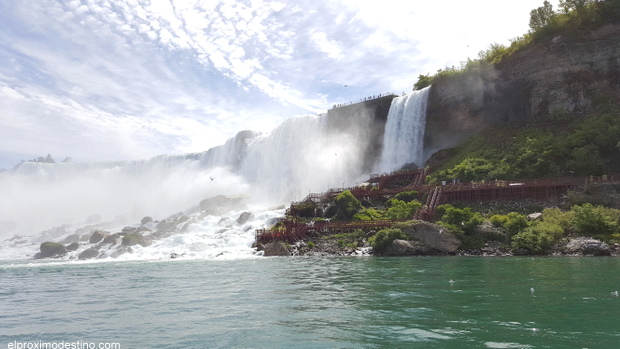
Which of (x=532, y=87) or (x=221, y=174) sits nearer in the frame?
(x=532, y=87)

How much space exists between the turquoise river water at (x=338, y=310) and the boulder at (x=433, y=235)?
31.6 ft

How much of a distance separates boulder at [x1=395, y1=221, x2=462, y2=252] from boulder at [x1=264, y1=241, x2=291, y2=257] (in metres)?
10.6

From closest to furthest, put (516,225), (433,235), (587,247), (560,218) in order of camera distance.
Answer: (587,247) < (560,218) < (516,225) < (433,235)

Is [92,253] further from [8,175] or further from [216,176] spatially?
[8,175]

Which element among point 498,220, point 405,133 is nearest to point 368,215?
point 498,220

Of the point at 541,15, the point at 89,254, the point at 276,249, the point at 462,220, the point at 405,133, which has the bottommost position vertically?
the point at 89,254

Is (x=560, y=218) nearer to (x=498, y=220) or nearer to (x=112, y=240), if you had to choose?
(x=498, y=220)

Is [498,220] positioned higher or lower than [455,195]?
lower

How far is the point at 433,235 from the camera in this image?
32.3 m

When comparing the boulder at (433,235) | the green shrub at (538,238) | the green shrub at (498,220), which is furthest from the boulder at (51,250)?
the green shrub at (538,238)

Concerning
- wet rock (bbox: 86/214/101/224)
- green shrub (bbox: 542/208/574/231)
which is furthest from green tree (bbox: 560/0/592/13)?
wet rock (bbox: 86/214/101/224)

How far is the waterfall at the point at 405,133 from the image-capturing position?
62.0 metres

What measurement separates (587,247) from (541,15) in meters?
42.3

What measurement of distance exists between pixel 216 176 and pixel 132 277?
69.2m
